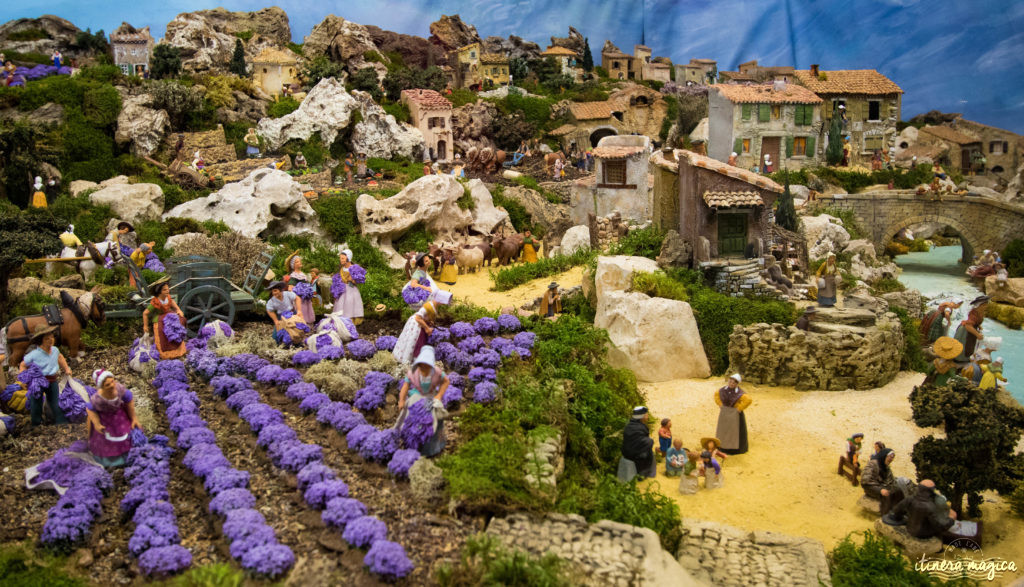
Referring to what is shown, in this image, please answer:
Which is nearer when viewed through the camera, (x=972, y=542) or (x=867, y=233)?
(x=972, y=542)

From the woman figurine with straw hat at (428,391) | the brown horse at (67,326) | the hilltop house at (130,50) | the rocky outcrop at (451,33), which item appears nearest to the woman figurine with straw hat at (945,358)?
the woman figurine with straw hat at (428,391)

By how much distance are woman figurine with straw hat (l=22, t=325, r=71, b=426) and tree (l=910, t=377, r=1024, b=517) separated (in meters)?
13.9

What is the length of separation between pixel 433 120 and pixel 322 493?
30.1 metres

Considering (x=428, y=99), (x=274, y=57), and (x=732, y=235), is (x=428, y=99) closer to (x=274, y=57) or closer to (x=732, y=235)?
(x=274, y=57)

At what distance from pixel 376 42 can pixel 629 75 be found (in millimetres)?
18293

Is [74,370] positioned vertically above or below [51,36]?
below

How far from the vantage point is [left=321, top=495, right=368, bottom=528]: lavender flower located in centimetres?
948

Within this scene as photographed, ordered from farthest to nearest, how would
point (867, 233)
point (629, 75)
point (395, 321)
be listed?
point (629, 75) < point (867, 233) < point (395, 321)

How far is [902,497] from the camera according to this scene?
12266 mm

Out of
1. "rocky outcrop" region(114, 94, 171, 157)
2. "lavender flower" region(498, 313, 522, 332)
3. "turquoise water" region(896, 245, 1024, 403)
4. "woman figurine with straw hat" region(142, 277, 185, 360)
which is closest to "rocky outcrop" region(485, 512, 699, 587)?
"lavender flower" region(498, 313, 522, 332)

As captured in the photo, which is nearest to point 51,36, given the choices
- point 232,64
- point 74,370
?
Result: point 232,64

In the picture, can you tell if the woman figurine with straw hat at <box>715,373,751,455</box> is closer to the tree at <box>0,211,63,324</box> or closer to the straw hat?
the straw hat

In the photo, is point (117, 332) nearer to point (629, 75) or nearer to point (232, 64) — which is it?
point (232, 64)

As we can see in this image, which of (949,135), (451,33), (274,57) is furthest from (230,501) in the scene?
(949,135)
